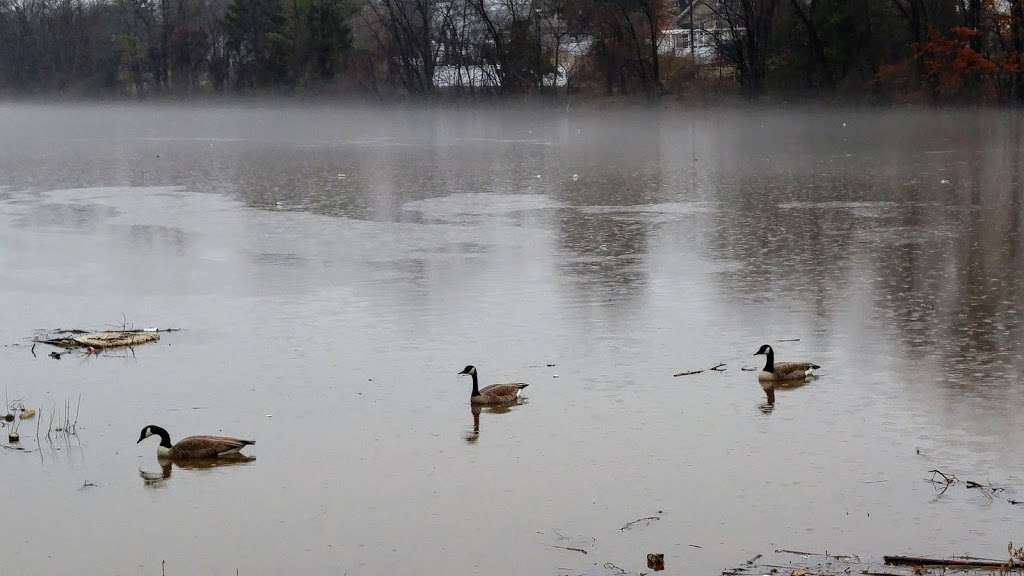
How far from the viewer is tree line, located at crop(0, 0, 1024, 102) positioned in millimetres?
51125

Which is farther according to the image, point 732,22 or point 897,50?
point 732,22

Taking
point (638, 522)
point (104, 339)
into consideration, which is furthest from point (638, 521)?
point (104, 339)

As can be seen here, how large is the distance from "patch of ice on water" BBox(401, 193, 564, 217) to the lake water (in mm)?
113

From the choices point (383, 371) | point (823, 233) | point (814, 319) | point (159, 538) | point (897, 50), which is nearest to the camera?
point (159, 538)

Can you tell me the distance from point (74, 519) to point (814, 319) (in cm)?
691

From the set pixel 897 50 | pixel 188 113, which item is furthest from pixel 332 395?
pixel 188 113

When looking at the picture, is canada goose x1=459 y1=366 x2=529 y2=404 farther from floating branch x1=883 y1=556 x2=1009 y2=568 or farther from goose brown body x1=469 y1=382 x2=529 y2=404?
floating branch x1=883 y1=556 x2=1009 y2=568

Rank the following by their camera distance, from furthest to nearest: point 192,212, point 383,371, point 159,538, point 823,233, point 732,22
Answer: point 732,22 < point 192,212 < point 823,233 < point 383,371 < point 159,538

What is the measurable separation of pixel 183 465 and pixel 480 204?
14.5 meters

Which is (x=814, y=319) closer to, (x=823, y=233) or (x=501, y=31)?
(x=823, y=233)

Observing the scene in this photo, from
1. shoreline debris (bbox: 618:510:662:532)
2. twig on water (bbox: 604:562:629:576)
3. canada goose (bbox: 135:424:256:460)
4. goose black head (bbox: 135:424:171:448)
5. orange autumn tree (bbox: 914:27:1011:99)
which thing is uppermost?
orange autumn tree (bbox: 914:27:1011:99)

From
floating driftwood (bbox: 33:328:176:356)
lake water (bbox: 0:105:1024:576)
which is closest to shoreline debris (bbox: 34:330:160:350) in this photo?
floating driftwood (bbox: 33:328:176:356)

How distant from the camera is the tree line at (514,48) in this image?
2013 inches

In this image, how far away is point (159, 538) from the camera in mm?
7102
